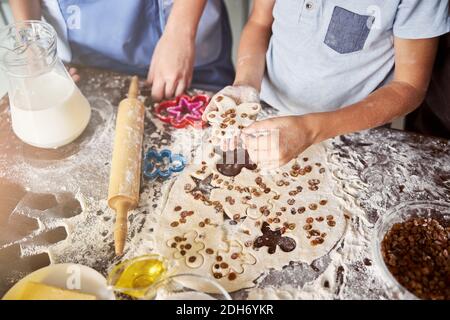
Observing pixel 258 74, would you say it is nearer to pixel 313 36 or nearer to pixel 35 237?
pixel 313 36

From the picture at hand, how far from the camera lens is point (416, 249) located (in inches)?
37.2

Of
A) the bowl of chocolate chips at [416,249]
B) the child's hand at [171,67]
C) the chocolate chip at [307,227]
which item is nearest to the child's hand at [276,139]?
the chocolate chip at [307,227]

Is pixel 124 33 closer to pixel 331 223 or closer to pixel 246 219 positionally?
pixel 246 219

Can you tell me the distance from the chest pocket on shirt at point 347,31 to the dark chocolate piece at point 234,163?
1.37ft

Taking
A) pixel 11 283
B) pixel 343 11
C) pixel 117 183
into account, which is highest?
pixel 343 11

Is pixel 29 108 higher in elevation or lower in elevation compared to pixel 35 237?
higher

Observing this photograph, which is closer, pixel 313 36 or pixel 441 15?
pixel 441 15

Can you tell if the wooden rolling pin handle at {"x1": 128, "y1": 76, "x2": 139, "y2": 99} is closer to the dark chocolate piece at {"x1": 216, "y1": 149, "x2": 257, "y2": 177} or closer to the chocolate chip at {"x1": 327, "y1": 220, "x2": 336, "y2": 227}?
the dark chocolate piece at {"x1": 216, "y1": 149, "x2": 257, "y2": 177}

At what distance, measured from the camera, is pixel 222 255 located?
3.25 ft

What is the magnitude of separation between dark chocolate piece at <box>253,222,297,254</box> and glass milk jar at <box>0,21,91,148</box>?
614 mm

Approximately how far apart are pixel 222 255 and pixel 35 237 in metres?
0.46

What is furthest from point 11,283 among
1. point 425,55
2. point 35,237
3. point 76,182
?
point 425,55

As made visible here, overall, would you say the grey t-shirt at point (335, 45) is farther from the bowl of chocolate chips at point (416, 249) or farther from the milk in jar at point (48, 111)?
the milk in jar at point (48, 111)

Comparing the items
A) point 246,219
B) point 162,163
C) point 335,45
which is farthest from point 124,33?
point 246,219
